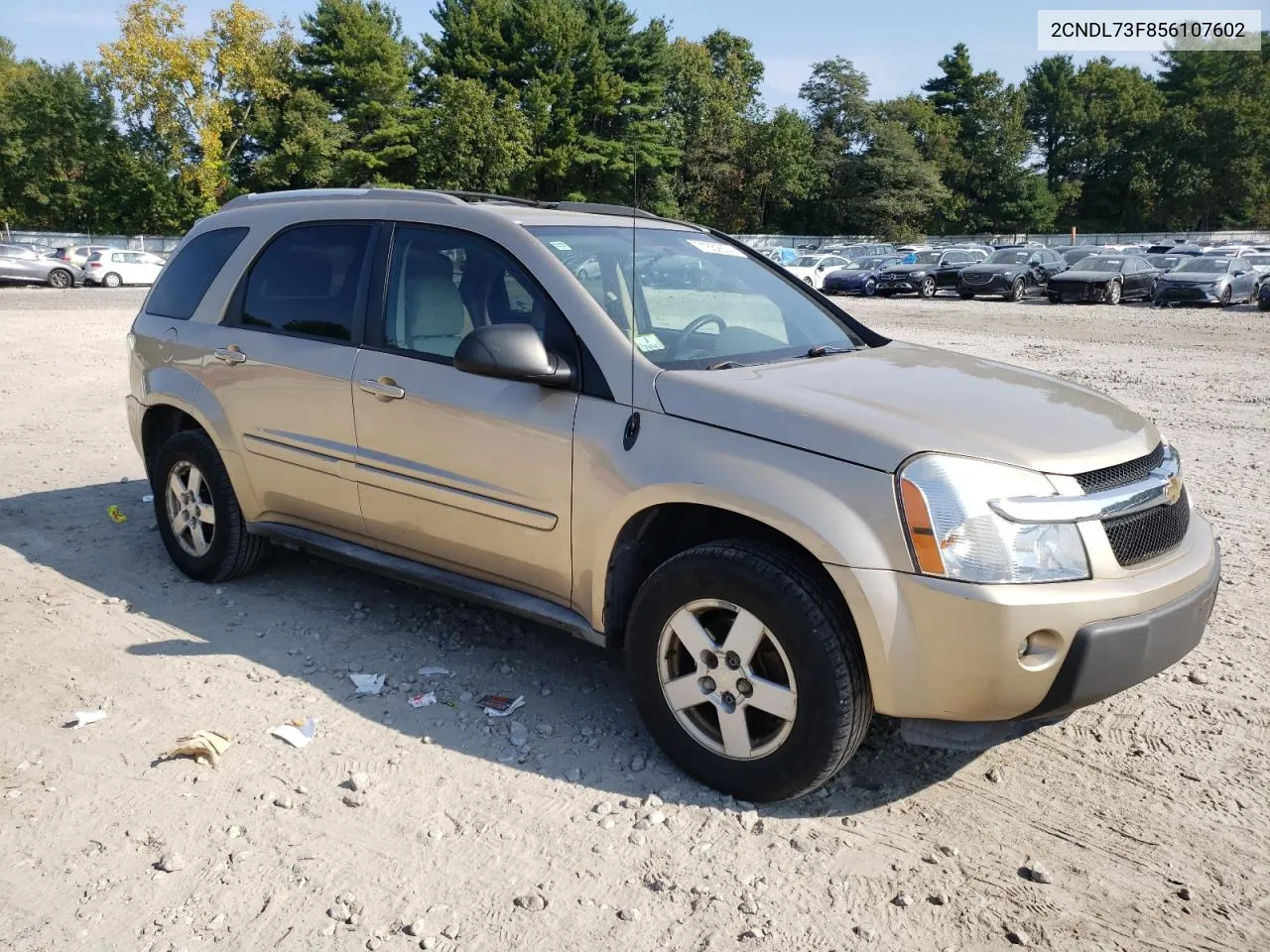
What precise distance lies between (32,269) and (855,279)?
27.4m

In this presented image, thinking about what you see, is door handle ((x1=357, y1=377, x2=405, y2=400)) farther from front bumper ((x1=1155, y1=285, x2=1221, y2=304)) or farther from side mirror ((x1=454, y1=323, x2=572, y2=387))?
front bumper ((x1=1155, y1=285, x2=1221, y2=304))

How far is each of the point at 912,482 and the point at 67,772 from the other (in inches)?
115

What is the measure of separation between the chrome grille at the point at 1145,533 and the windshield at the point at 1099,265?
30.4 meters

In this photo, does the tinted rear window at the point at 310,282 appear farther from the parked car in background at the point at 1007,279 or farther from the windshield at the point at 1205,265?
the parked car in background at the point at 1007,279

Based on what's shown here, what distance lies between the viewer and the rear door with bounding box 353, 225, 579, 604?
12.0 ft

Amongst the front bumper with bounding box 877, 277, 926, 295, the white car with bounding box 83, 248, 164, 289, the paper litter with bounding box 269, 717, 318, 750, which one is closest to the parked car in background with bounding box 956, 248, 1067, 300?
the front bumper with bounding box 877, 277, 926, 295

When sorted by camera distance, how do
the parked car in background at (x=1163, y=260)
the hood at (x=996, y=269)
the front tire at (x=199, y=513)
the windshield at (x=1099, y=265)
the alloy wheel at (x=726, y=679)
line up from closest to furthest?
the alloy wheel at (x=726, y=679) → the front tire at (x=199, y=513) → the windshield at (x=1099, y=265) → the hood at (x=996, y=269) → the parked car in background at (x=1163, y=260)

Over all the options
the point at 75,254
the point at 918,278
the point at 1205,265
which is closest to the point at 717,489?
the point at 1205,265

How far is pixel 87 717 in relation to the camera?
150 inches

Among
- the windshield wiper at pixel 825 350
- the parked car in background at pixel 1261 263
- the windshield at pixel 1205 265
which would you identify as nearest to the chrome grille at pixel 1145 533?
the windshield wiper at pixel 825 350

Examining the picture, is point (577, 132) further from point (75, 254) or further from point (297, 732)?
point (297, 732)

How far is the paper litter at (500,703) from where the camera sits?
388 centimetres

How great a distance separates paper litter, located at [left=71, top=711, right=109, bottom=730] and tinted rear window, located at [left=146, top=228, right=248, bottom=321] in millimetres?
2125

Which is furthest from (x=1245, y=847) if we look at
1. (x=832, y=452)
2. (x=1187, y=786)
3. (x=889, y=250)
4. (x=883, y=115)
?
(x=883, y=115)
